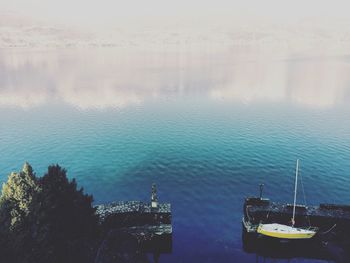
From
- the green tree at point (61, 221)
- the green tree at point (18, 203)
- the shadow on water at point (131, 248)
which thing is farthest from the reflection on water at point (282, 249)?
the green tree at point (18, 203)

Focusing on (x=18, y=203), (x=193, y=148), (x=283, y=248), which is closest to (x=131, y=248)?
(x=18, y=203)

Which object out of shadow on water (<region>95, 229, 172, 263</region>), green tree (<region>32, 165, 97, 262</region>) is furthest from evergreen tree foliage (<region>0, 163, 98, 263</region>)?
shadow on water (<region>95, 229, 172, 263</region>)

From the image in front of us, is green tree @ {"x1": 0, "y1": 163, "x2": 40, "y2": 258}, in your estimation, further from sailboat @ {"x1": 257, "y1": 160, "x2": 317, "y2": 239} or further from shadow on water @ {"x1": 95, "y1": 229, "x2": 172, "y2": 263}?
sailboat @ {"x1": 257, "y1": 160, "x2": 317, "y2": 239}

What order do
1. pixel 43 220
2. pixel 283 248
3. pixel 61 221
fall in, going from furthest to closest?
1. pixel 283 248
2. pixel 61 221
3. pixel 43 220

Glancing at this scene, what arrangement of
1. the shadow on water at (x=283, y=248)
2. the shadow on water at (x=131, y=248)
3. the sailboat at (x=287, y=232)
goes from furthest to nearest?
the shadow on water at (x=283, y=248)
the sailboat at (x=287, y=232)
the shadow on water at (x=131, y=248)

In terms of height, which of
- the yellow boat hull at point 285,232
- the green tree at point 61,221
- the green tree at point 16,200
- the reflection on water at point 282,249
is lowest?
the reflection on water at point 282,249

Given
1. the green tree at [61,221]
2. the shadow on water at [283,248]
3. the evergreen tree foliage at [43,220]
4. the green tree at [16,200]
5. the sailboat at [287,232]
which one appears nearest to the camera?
the evergreen tree foliage at [43,220]

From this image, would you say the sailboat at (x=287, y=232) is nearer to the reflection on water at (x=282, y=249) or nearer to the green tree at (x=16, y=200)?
the reflection on water at (x=282, y=249)

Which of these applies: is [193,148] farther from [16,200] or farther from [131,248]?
[16,200]

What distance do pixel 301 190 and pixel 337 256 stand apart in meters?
23.2

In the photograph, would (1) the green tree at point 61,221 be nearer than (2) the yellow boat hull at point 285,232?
Yes

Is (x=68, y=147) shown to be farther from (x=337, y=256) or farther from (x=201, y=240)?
(x=337, y=256)

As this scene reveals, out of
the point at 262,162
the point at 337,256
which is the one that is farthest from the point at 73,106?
the point at 337,256

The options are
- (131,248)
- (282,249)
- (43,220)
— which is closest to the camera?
(43,220)
